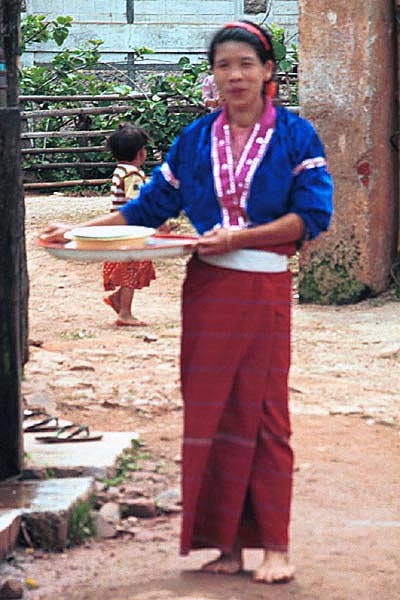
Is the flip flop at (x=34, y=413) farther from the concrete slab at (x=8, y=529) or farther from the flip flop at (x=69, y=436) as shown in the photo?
the concrete slab at (x=8, y=529)

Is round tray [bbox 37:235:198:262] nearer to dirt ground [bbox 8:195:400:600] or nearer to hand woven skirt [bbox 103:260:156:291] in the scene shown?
dirt ground [bbox 8:195:400:600]

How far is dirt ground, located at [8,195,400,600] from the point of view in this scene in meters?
3.44

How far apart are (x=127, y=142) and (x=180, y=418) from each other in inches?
112

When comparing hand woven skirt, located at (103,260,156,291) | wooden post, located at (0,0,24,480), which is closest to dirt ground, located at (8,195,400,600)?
hand woven skirt, located at (103,260,156,291)

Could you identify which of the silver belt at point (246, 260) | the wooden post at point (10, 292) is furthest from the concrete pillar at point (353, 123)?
the silver belt at point (246, 260)

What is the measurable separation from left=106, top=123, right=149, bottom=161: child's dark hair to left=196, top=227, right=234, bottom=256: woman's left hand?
4.57m

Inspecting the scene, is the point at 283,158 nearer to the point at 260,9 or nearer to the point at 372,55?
the point at 372,55

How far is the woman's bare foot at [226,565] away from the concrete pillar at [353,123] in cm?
493

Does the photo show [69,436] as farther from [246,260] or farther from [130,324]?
[130,324]

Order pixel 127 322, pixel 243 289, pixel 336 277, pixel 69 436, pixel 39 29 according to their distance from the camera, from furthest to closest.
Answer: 1. pixel 39 29
2. pixel 336 277
3. pixel 127 322
4. pixel 69 436
5. pixel 243 289

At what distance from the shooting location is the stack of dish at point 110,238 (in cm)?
318

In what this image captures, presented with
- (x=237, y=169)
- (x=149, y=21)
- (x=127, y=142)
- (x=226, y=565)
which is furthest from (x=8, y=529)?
(x=149, y=21)

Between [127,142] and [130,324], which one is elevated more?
[127,142]

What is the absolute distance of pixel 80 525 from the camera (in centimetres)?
389
